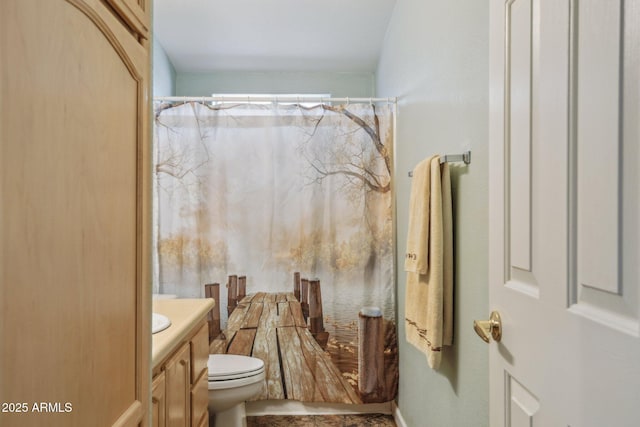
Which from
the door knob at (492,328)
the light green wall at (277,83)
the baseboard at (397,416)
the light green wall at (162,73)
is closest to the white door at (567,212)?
the door knob at (492,328)

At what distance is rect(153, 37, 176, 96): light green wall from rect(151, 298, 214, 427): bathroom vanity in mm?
1764

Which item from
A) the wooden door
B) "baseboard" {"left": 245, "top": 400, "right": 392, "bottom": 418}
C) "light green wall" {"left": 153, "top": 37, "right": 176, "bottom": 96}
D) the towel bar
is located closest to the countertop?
the wooden door

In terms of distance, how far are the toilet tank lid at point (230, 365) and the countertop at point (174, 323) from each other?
1.72 feet

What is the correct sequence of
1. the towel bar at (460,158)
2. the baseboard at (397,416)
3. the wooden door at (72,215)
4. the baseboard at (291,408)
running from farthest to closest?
the baseboard at (291,408) < the baseboard at (397,416) < the towel bar at (460,158) < the wooden door at (72,215)

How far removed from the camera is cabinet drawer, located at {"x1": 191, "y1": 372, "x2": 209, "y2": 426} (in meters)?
1.45

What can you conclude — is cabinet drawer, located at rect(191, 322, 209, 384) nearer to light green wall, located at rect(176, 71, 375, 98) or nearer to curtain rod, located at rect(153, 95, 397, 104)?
curtain rod, located at rect(153, 95, 397, 104)

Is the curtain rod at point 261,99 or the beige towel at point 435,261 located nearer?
the beige towel at point 435,261

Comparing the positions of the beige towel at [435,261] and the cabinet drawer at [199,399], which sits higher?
the beige towel at [435,261]

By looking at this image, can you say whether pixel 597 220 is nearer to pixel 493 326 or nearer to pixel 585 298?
pixel 585 298

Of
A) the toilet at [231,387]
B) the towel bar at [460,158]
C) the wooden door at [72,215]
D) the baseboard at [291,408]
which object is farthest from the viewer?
the baseboard at [291,408]

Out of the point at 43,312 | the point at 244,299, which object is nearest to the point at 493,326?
the point at 43,312

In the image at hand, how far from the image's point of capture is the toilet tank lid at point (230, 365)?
2027 mm

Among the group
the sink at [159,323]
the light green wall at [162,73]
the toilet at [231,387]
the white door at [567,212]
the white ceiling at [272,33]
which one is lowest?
the toilet at [231,387]

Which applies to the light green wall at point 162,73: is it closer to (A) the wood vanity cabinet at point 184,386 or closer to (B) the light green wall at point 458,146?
(B) the light green wall at point 458,146
